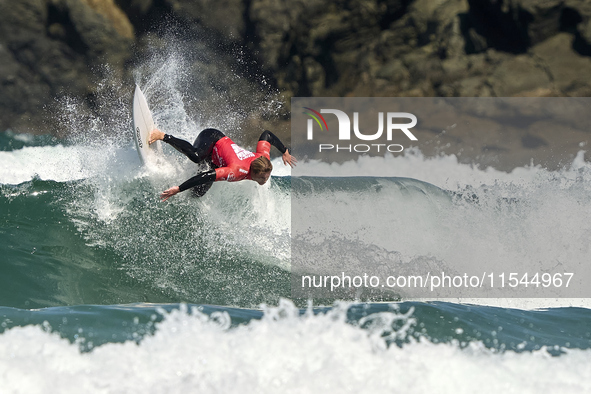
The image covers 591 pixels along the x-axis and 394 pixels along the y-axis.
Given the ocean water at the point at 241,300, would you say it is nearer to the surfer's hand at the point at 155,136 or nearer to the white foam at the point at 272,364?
the white foam at the point at 272,364

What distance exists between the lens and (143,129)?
4.60 metres

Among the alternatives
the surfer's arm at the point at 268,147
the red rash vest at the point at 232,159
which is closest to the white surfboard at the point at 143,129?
the red rash vest at the point at 232,159

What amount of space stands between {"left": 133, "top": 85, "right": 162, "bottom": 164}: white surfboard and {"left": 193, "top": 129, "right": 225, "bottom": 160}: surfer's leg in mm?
586

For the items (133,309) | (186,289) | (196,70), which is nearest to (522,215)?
(186,289)

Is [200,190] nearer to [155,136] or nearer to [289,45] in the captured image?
[155,136]

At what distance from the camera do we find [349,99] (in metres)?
12.0

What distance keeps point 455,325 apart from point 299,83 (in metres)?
10.0

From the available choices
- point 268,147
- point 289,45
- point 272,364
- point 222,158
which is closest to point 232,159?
point 222,158

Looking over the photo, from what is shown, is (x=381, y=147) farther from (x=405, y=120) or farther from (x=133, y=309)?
(x=133, y=309)

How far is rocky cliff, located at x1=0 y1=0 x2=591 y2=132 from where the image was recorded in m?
11.4

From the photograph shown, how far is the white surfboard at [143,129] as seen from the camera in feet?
15.0

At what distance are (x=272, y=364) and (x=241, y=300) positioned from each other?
1.38 meters

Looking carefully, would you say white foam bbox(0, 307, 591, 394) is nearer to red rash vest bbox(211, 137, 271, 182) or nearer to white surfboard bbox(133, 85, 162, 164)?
red rash vest bbox(211, 137, 271, 182)

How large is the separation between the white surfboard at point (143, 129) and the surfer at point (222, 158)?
3.6 inches
